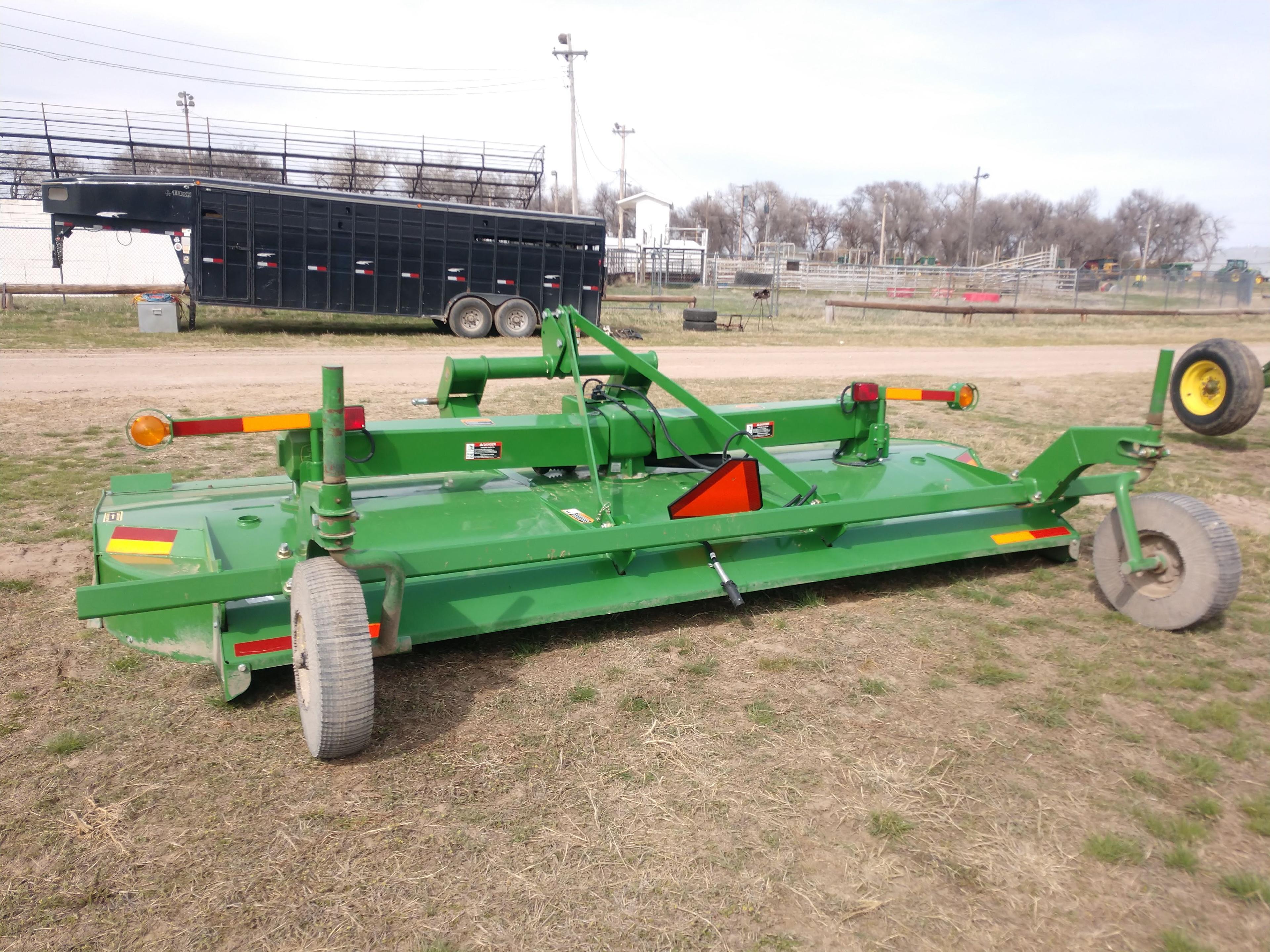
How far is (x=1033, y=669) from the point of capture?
12.8 feet

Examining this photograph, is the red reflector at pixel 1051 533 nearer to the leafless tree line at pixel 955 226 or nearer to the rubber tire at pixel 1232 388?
the rubber tire at pixel 1232 388

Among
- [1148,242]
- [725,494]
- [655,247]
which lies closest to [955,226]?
[1148,242]

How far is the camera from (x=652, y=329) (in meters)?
23.1

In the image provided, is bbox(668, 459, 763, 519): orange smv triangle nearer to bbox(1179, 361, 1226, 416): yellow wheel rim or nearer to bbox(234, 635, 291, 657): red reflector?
bbox(234, 635, 291, 657): red reflector

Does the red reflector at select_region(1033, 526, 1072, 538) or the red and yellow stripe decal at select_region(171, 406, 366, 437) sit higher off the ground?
the red and yellow stripe decal at select_region(171, 406, 366, 437)

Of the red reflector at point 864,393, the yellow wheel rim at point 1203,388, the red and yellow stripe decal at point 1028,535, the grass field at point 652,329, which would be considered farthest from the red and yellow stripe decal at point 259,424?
the grass field at point 652,329

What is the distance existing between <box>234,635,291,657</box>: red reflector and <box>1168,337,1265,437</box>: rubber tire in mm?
8700

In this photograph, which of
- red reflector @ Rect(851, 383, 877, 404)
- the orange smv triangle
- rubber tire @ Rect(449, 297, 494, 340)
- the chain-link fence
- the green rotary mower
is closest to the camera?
the green rotary mower

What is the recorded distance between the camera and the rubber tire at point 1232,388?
8.59 meters

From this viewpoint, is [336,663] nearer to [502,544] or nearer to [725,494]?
[502,544]

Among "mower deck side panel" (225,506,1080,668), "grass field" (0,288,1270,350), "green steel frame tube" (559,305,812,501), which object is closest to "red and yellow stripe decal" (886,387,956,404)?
"mower deck side panel" (225,506,1080,668)

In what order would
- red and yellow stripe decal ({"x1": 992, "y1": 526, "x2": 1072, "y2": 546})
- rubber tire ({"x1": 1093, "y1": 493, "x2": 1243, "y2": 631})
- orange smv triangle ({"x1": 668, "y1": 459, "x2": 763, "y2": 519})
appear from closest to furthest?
rubber tire ({"x1": 1093, "y1": 493, "x2": 1243, "y2": 631}), orange smv triangle ({"x1": 668, "y1": 459, "x2": 763, "y2": 519}), red and yellow stripe decal ({"x1": 992, "y1": 526, "x2": 1072, "y2": 546})

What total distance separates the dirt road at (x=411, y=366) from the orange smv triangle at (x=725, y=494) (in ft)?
23.0

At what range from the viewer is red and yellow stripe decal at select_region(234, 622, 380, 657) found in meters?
3.35
